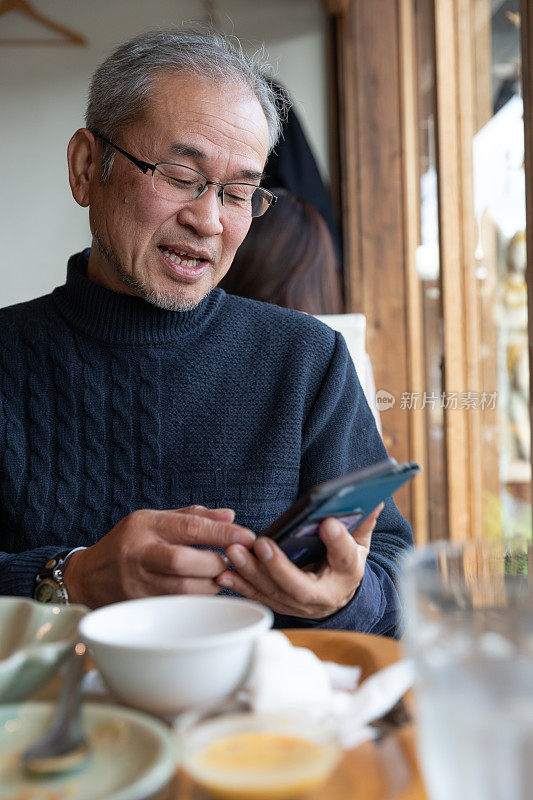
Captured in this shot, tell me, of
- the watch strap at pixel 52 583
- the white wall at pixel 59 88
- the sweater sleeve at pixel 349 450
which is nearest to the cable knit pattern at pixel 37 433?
the watch strap at pixel 52 583

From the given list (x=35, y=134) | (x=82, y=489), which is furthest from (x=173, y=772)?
(x=35, y=134)

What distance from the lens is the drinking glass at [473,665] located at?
1.27ft

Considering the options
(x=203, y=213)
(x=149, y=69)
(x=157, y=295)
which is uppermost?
(x=149, y=69)

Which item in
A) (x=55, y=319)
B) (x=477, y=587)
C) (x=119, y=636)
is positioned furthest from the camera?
(x=55, y=319)

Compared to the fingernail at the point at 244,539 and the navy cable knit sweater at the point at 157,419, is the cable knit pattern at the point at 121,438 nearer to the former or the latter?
the navy cable knit sweater at the point at 157,419

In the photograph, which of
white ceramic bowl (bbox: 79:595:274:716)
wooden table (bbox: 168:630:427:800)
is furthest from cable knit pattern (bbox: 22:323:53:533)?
wooden table (bbox: 168:630:427:800)

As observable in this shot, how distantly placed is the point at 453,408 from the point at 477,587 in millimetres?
2001

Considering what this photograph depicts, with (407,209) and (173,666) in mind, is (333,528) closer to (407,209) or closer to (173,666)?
(173,666)

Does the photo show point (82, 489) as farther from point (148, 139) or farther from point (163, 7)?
point (163, 7)

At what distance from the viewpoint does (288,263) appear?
2.28 metres

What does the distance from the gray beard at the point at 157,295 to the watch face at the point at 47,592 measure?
483mm

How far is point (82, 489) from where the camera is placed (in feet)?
3.99

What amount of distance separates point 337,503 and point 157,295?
63 cm

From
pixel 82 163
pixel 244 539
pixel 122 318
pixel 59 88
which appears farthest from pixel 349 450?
pixel 59 88
